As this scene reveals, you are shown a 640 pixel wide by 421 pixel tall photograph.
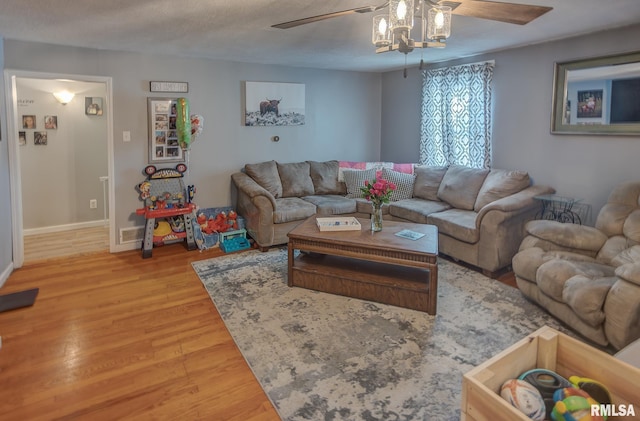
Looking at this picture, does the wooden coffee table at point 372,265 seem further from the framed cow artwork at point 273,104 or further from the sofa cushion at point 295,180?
the framed cow artwork at point 273,104

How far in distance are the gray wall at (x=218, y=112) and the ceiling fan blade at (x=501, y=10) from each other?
3497 millimetres

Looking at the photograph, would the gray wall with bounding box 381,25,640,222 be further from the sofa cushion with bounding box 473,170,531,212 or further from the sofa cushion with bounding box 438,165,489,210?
the sofa cushion with bounding box 438,165,489,210

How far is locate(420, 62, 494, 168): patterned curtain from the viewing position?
15.3 ft

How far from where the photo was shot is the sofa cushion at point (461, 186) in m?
4.45

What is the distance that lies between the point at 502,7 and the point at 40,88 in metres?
5.47

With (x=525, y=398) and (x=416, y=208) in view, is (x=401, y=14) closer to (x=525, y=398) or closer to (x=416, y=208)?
(x=525, y=398)

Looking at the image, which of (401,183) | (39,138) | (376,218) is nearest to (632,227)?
(376,218)

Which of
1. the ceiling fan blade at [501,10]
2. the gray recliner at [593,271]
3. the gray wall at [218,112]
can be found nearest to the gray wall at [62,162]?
the gray wall at [218,112]

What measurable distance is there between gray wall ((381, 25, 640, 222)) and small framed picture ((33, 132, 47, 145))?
17.3 ft

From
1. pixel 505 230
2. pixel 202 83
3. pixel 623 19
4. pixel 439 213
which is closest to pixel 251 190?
pixel 202 83

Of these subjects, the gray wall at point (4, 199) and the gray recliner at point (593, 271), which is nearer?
the gray recliner at point (593, 271)

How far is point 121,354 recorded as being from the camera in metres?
2.56

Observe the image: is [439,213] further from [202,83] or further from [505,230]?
[202,83]

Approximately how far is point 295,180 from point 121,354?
3.16m
